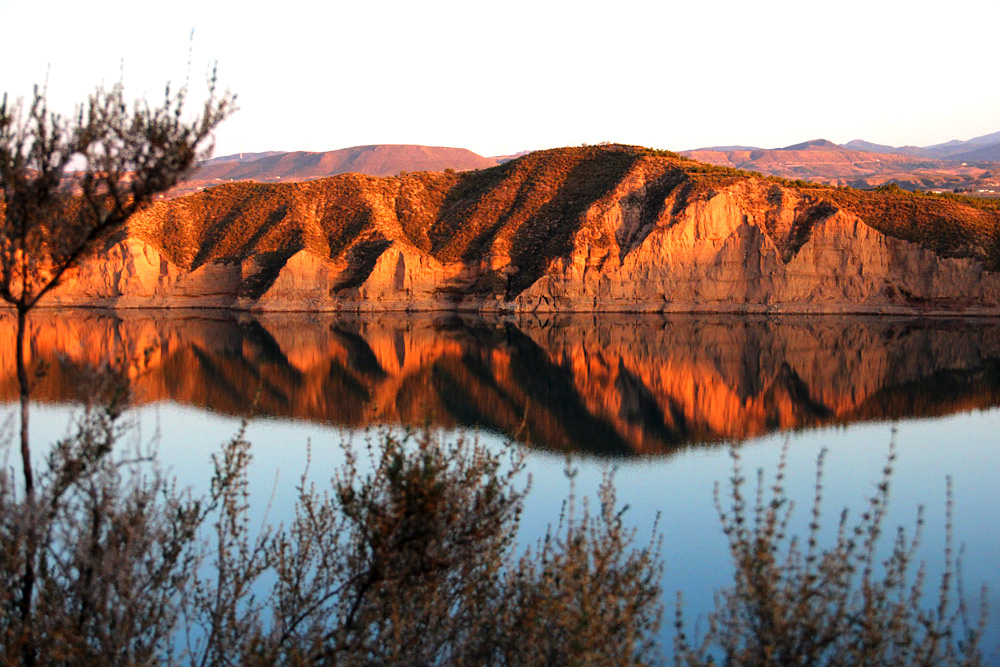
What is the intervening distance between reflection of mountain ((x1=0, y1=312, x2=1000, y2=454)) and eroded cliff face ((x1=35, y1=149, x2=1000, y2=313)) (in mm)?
11450

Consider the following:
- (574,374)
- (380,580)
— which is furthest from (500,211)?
(380,580)

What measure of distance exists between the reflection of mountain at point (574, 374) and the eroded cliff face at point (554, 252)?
37.6 ft

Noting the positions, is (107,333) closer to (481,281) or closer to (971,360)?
(481,281)

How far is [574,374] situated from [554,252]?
38.0 meters

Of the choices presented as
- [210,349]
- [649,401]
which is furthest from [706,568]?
[210,349]

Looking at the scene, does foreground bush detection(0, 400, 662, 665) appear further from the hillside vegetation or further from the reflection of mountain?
the hillside vegetation

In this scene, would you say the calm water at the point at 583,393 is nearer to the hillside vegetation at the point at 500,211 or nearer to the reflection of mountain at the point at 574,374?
the reflection of mountain at the point at 574,374

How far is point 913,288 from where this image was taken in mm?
64938

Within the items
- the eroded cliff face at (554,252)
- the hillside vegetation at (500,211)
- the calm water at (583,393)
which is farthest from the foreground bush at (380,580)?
the hillside vegetation at (500,211)

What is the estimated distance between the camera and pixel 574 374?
34.4m

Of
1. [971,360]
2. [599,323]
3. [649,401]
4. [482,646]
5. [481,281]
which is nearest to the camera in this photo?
[482,646]

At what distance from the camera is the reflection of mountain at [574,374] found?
25.8 meters

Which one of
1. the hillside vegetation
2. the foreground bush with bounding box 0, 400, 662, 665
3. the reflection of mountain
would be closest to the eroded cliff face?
the hillside vegetation

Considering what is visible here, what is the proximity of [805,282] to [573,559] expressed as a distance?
6413 cm
